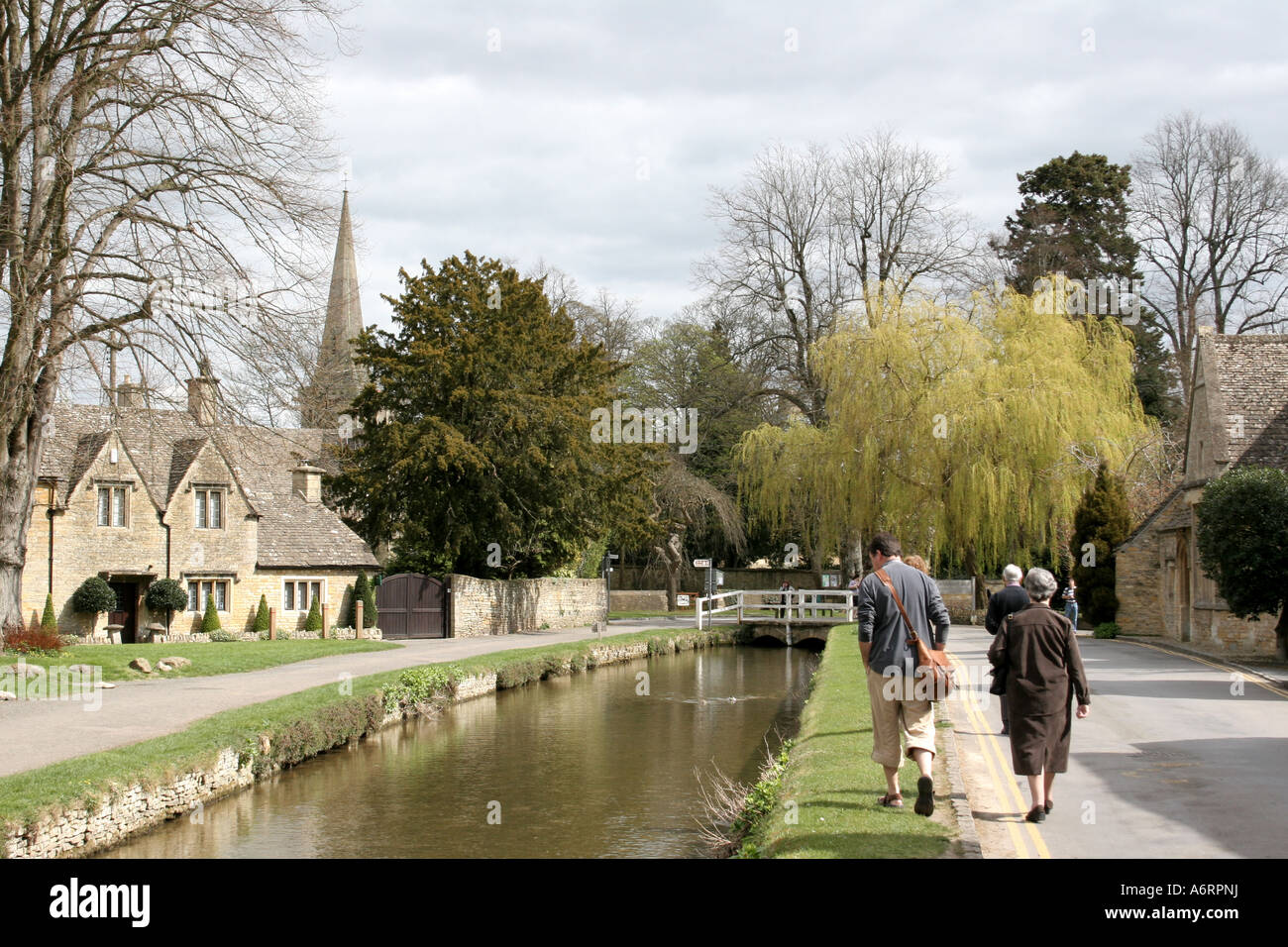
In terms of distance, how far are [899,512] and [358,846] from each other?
1049 inches

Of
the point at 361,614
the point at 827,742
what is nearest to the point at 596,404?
the point at 361,614

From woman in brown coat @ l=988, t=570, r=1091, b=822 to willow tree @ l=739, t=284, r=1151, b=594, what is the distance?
26.1 meters

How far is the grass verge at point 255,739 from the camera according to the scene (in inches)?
421

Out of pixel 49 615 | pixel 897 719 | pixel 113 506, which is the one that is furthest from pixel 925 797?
pixel 113 506

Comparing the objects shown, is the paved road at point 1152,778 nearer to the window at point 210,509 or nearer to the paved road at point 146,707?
the paved road at point 146,707

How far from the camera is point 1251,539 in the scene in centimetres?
2052

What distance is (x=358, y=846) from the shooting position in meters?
11.4

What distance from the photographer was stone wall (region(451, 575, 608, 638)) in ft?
122

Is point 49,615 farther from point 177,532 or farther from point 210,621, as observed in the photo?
A: point 177,532

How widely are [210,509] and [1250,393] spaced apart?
2916 centimetres

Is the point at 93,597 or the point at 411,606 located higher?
the point at 93,597

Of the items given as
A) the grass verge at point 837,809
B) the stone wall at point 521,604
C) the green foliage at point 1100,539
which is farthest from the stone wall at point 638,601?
the grass verge at point 837,809

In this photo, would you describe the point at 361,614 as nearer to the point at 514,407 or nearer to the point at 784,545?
the point at 514,407

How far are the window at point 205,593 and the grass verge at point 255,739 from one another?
12977 mm
